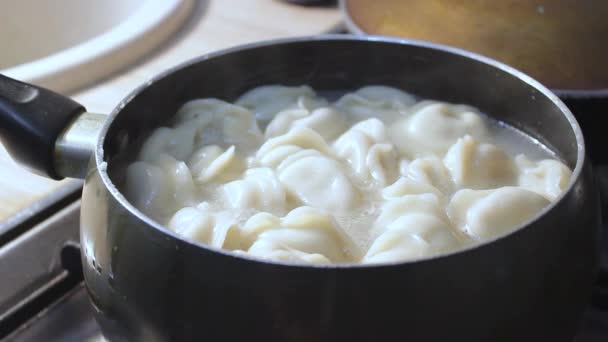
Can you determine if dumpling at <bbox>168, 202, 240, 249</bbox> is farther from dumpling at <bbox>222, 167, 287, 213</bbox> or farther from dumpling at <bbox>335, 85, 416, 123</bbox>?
dumpling at <bbox>335, 85, 416, 123</bbox>

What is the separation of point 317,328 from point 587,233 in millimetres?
239

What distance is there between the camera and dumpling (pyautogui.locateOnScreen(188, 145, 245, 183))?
0.73 m

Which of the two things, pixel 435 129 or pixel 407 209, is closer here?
pixel 407 209

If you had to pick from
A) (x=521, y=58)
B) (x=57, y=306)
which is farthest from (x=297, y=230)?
(x=521, y=58)

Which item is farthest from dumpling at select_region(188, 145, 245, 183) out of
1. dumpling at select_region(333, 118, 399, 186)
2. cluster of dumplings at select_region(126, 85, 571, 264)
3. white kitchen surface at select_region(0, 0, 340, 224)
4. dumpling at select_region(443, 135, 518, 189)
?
white kitchen surface at select_region(0, 0, 340, 224)

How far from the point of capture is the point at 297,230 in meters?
0.59

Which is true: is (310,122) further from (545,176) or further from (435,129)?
(545,176)

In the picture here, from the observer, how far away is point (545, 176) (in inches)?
27.4

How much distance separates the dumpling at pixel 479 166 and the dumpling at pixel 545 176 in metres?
0.01

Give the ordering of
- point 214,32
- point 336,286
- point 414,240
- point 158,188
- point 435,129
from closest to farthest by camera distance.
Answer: point 336,286 → point 414,240 → point 158,188 → point 435,129 → point 214,32

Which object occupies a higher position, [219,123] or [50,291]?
[219,123]

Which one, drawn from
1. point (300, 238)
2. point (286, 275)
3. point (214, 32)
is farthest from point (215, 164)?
point (214, 32)

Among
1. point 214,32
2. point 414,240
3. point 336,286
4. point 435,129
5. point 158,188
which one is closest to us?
point 336,286

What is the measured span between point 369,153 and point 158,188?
0.21 m
